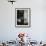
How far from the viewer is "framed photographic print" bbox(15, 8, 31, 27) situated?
5609mm

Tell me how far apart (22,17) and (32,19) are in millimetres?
418

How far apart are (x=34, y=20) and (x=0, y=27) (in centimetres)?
143

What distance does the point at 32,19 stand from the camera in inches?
221

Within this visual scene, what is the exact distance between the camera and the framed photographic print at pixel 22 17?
561cm

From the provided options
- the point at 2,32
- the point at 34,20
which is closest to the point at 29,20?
the point at 34,20

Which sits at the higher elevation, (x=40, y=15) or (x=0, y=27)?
(x=40, y=15)

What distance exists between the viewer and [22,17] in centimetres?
565

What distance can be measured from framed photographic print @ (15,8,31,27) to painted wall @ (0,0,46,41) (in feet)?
0.40

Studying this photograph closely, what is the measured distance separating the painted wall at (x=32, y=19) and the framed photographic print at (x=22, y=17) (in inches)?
4.8

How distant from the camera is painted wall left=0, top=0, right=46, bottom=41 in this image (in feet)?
18.3

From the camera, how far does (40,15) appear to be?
5605 millimetres

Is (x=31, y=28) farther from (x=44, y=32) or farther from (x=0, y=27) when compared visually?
(x=0, y=27)

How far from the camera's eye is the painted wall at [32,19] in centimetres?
559

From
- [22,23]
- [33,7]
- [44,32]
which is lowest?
[44,32]
